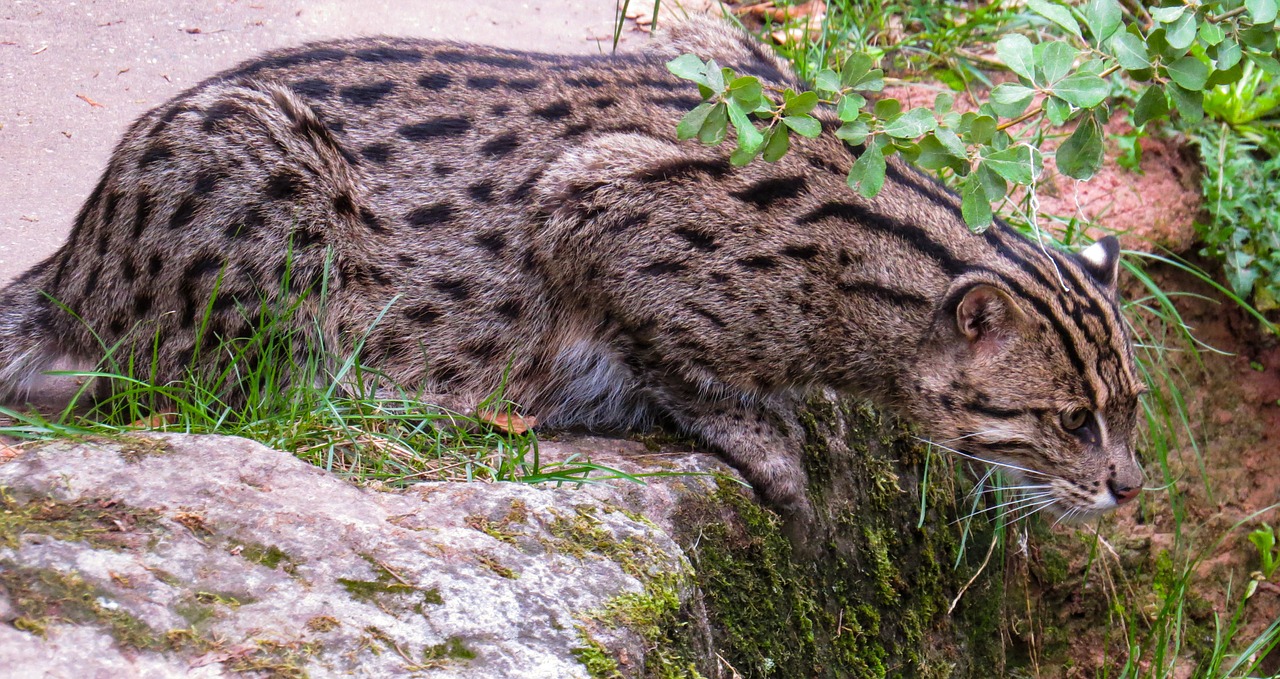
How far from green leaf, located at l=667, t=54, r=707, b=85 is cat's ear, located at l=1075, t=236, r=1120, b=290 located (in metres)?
2.13

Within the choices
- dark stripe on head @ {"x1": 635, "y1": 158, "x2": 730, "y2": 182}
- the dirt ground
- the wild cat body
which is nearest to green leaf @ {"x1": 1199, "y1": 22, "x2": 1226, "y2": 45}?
the wild cat body

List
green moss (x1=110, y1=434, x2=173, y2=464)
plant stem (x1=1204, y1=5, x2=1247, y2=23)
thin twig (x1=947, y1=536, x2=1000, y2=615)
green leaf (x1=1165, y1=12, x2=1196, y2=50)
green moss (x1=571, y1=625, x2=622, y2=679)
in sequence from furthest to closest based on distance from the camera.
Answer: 1. thin twig (x1=947, y1=536, x2=1000, y2=615)
2. plant stem (x1=1204, y1=5, x2=1247, y2=23)
3. green leaf (x1=1165, y1=12, x2=1196, y2=50)
4. green moss (x1=110, y1=434, x2=173, y2=464)
5. green moss (x1=571, y1=625, x2=622, y2=679)

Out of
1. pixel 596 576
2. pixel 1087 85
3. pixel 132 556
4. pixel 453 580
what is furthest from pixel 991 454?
pixel 132 556

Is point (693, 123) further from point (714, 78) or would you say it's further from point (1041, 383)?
point (1041, 383)

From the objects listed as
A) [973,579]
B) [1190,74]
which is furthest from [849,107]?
[973,579]

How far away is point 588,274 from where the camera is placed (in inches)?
186

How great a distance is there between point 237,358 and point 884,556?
2789 mm

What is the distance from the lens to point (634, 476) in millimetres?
3857

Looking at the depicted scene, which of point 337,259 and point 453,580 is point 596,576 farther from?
point 337,259

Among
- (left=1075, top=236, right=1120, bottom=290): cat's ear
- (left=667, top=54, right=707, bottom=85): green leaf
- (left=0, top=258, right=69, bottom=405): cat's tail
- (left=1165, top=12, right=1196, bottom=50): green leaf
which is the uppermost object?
(left=1165, top=12, right=1196, bottom=50): green leaf

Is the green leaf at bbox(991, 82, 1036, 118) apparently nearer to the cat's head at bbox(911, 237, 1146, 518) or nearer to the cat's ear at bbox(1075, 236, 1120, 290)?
the cat's head at bbox(911, 237, 1146, 518)

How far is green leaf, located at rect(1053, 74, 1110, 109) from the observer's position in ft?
12.3

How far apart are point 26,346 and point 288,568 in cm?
254

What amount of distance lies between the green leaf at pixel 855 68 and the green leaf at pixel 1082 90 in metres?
0.60
